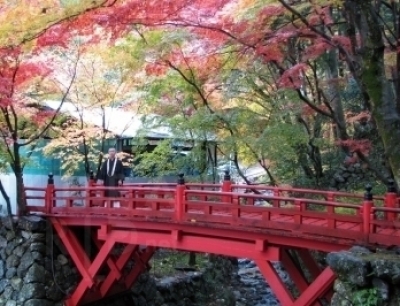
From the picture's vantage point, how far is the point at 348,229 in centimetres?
796

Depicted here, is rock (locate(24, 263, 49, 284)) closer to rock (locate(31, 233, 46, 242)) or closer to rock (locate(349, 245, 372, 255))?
rock (locate(31, 233, 46, 242))

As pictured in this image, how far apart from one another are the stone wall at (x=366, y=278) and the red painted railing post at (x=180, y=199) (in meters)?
3.45

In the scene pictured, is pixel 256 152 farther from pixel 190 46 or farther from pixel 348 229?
pixel 348 229

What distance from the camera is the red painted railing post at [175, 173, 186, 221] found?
974 centimetres

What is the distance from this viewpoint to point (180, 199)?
9.80 meters

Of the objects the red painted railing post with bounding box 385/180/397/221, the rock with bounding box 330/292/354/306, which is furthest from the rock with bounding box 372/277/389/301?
the red painted railing post with bounding box 385/180/397/221

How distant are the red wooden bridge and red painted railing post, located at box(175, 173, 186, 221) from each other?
19 millimetres

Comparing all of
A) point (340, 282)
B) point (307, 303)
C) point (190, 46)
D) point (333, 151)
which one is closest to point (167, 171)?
point (190, 46)

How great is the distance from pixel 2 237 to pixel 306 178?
28.7ft

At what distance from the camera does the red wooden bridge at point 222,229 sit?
8055 mm

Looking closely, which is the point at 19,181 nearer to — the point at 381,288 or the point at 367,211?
the point at 367,211

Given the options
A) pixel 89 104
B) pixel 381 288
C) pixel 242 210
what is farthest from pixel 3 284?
pixel 381 288

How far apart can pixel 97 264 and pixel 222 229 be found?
3.46 metres

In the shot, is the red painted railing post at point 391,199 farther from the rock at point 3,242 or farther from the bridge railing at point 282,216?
the rock at point 3,242
